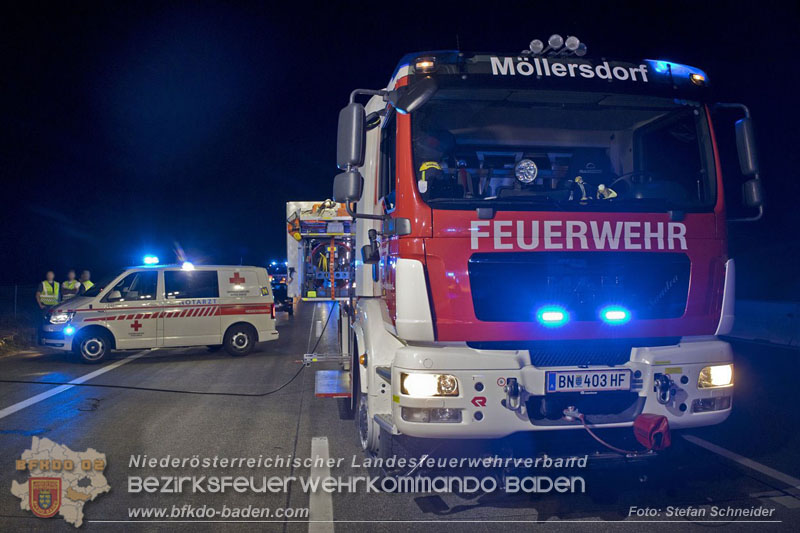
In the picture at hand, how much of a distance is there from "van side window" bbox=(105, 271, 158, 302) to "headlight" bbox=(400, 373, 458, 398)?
9824 mm

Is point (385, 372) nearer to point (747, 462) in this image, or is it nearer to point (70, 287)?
point (747, 462)

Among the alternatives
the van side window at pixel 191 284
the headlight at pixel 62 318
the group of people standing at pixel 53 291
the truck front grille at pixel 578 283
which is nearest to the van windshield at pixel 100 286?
the headlight at pixel 62 318

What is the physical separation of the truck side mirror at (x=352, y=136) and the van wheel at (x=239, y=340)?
937 cm

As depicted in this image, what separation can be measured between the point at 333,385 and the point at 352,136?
3.05 meters

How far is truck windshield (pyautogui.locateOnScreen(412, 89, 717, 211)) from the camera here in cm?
482

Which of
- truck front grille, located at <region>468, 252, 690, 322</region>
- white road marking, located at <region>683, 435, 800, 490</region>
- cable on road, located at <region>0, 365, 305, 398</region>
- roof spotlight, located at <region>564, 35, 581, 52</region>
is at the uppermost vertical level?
roof spotlight, located at <region>564, 35, 581, 52</region>

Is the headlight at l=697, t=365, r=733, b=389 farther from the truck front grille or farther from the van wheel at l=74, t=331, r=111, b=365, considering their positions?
the van wheel at l=74, t=331, r=111, b=365

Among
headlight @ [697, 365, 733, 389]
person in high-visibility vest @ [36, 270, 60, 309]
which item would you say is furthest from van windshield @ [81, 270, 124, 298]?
headlight @ [697, 365, 733, 389]

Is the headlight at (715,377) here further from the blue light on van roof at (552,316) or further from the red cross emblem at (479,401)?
the red cross emblem at (479,401)

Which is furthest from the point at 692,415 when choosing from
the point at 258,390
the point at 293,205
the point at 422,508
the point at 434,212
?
the point at 293,205

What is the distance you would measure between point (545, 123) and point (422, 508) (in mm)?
3294

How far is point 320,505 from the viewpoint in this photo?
4.70 metres

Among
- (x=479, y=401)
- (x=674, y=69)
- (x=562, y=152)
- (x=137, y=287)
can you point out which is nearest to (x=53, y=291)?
(x=137, y=287)

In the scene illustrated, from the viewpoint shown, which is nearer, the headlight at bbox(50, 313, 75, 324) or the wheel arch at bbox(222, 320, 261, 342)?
the headlight at bbox(50, 313, 75, 324)
